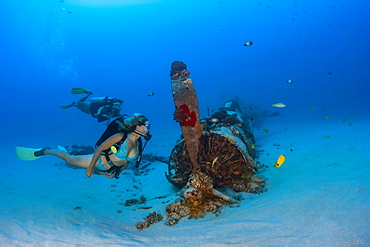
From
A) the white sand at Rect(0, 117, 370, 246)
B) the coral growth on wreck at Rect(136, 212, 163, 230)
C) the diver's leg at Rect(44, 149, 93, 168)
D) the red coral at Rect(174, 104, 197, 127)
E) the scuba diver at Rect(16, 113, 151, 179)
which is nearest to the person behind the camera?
the white sand at Rect(0, 117, 370, 246)

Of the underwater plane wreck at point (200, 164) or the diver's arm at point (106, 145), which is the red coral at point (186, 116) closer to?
the underwater plane wreck at point (200, 164)

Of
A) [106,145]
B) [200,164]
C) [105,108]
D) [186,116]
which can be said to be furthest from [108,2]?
[200,164]

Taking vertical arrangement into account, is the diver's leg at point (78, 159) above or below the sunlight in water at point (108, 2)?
below

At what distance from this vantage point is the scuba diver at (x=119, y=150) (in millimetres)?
5566

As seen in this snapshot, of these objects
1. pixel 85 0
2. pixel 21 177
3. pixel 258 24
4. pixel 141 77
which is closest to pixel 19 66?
pixel 85 0

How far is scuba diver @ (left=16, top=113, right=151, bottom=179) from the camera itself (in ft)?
18.3

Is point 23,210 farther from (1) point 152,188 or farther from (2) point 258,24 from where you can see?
(2) point 258,24

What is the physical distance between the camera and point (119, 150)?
229 inches

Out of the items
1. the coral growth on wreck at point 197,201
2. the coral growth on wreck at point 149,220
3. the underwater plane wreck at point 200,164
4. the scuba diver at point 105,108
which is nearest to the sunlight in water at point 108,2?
the scuba diver at point 105,108

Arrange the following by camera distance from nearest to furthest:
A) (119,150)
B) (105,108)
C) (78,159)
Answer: (119,150), (78,159), (105,108)

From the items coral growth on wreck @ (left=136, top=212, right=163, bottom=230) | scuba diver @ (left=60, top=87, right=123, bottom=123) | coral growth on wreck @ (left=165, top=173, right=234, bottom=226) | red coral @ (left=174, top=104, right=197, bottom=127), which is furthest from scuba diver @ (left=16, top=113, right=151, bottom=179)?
scuba diver @ (left=60, top=87, right=123, bottom=123)

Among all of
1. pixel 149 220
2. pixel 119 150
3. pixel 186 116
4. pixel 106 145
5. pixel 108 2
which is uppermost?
pixel 108 2

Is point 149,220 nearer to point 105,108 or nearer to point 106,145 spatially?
point 106,145

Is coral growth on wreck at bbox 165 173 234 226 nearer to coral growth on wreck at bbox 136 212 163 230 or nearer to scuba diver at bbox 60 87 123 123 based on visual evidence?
coral growth on wreck at bbox 136 212 163 230
